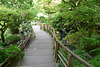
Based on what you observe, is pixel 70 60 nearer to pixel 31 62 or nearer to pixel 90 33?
pixel 31 62

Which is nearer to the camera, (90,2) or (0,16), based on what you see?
(90,2)

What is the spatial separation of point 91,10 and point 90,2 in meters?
0.59

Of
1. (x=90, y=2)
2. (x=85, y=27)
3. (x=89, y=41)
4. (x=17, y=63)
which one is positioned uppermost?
(x=90, y=2)

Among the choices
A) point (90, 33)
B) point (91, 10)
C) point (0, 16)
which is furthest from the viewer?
point (90, 33)

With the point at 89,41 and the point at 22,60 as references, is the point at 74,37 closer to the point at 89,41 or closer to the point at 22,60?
the point at 89,41

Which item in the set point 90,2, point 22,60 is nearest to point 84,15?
point 90,2

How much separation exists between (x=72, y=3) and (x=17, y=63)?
4.82 m

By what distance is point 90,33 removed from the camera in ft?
18.8

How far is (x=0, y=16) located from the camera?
4465mm

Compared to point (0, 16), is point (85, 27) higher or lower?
lower

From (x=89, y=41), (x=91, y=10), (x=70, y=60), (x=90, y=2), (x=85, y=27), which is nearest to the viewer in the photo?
(x=70, y=60)

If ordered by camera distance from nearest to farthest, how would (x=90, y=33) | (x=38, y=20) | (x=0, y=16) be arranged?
(x=0, y=16) → (x=90, y=33) → (x=38, y=20)

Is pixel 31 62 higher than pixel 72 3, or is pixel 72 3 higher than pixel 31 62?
pixel 72 3

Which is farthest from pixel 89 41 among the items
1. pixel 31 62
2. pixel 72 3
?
pixel 31 62
